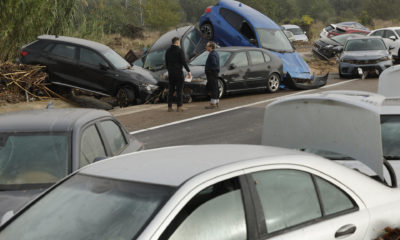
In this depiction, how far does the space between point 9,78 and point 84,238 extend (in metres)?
14.7

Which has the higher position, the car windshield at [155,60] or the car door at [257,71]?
the car windshield at [155,60]

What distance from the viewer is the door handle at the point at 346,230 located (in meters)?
4.25

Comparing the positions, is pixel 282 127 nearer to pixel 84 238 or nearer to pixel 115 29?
pixel 84 238

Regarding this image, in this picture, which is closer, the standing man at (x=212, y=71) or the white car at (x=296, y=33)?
the standing man at (x=212, y=71)

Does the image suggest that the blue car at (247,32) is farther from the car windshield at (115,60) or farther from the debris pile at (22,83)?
the debris pile at (22,83)

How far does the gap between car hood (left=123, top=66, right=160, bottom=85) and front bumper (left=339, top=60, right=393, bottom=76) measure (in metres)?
8.87

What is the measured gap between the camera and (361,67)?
24.9 meters

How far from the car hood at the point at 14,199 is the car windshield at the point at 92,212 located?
5.16 ft

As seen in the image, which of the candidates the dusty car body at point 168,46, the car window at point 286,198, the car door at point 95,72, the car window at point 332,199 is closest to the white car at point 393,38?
the dusty car body at point 168,46

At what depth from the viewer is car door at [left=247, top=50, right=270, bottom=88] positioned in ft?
66.0

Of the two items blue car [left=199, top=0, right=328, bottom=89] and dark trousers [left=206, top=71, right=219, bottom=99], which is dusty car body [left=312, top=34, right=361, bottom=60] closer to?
blue car [left=199, top=0, right=328, bottom=89]

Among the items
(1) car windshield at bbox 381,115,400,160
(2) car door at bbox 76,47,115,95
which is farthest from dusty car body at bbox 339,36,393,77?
(1) car windshield at bbox 381,115,400,160

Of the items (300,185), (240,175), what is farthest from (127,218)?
(300,185)

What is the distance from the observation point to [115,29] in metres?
46.4
